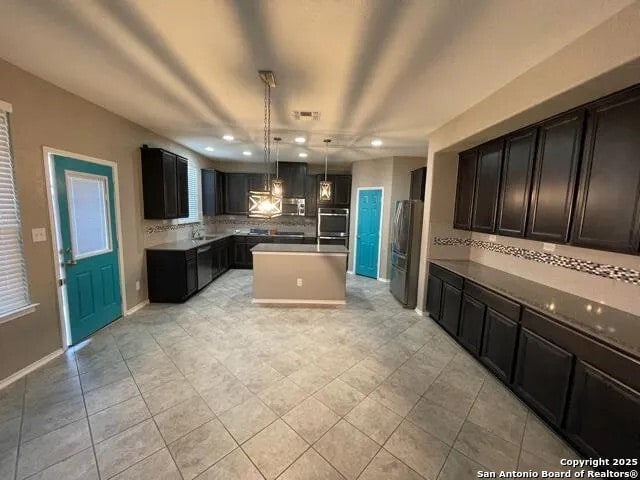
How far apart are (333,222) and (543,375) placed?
4804mm

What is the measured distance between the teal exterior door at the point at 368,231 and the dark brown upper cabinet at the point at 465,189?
2165 millimetres

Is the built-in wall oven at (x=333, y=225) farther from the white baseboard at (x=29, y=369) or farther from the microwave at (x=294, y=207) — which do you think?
the white baseboard at (x=29, y=369)

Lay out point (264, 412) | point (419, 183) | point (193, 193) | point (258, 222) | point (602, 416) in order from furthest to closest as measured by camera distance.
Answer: point (258, 222) → point (193, 193) → point (419, 183) → point (264, 412) → point (602, 416)

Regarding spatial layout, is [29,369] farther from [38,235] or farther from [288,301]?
[288,301]

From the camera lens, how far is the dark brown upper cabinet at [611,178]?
5.41 ft

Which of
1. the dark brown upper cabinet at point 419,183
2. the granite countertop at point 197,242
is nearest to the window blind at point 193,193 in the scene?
the granite countertop at point 197,242

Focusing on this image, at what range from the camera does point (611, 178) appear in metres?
1.77

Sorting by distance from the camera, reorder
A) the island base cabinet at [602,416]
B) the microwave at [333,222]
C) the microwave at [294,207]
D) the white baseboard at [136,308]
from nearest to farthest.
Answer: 1. the island base cabinet at [602,416]
2. the white baseboard at [136,308]
3. the microwave at [333,222]
4. the microwave at [294,207]

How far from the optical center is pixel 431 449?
1.72 m

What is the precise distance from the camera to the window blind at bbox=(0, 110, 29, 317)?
2.19m

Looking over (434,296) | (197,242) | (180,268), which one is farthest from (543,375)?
(197,242)

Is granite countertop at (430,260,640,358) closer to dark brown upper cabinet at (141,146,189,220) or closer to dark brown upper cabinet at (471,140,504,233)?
dark brown upper cabinet at (471,140,504,233)

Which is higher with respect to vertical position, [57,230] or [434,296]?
[57,230]

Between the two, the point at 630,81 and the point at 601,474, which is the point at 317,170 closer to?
the point at 630,81
